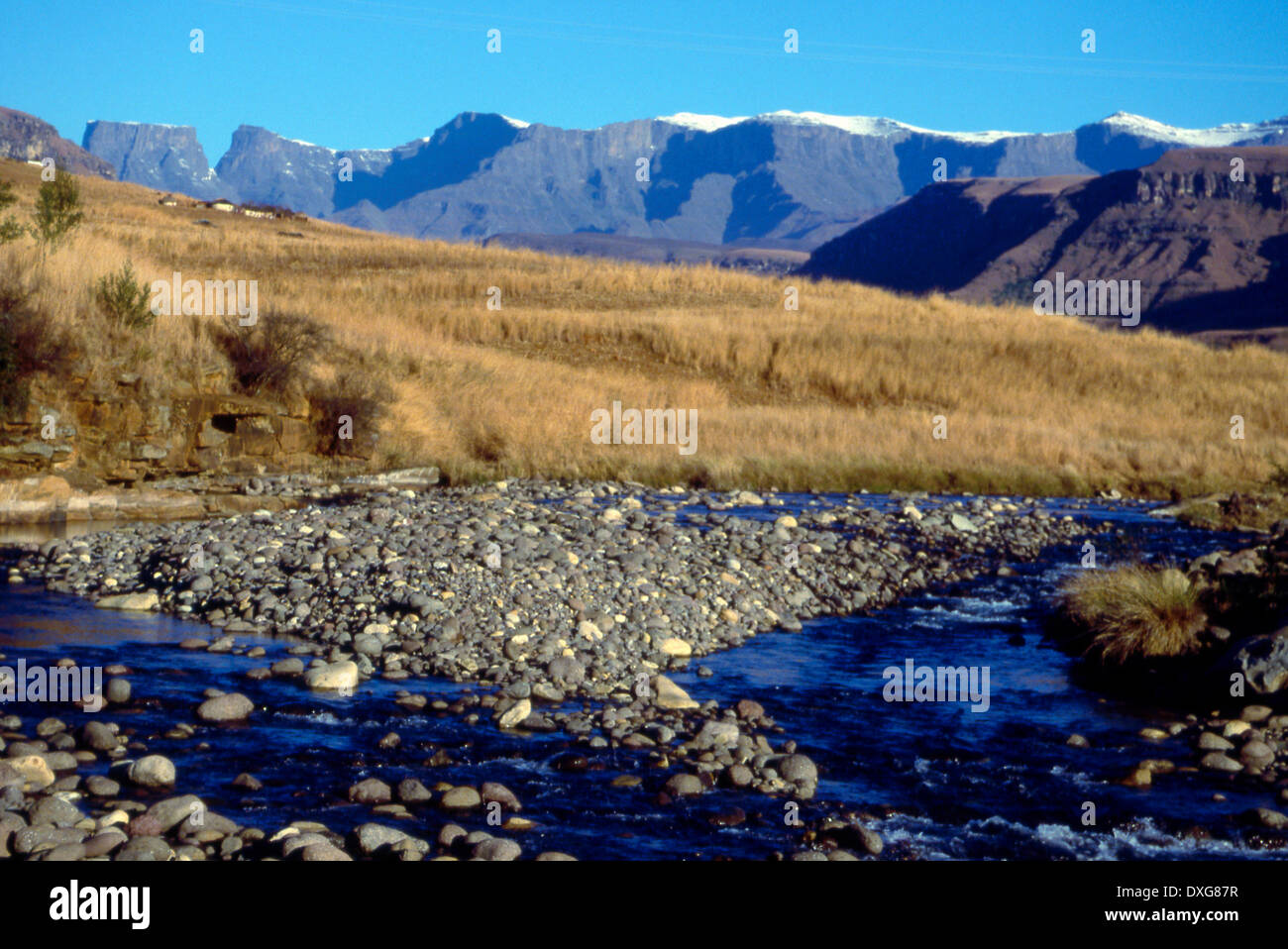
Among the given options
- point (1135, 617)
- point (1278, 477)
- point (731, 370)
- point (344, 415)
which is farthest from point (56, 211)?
point (1278, 477)

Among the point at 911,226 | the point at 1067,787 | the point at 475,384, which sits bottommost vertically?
the point at 1067,787

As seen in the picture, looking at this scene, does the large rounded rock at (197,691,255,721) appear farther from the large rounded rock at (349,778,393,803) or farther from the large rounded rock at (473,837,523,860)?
the large rounded rock at (473,837,523,860)

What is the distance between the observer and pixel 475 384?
2042cm

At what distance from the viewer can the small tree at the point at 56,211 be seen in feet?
58.5

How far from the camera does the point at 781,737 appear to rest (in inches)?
274

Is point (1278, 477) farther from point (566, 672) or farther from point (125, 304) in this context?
point (125, 304)

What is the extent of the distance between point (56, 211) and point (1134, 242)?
139017 millimetres

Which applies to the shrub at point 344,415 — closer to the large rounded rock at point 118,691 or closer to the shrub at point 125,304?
the shrub at point 125,304

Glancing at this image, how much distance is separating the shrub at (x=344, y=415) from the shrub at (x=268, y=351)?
483 mm

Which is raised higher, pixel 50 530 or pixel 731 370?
pixel 731 370

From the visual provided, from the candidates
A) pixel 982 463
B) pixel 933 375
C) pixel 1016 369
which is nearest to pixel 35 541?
pixel 982 463

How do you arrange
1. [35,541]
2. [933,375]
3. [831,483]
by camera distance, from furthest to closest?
[933,375]
[831,483]
[35,541]
